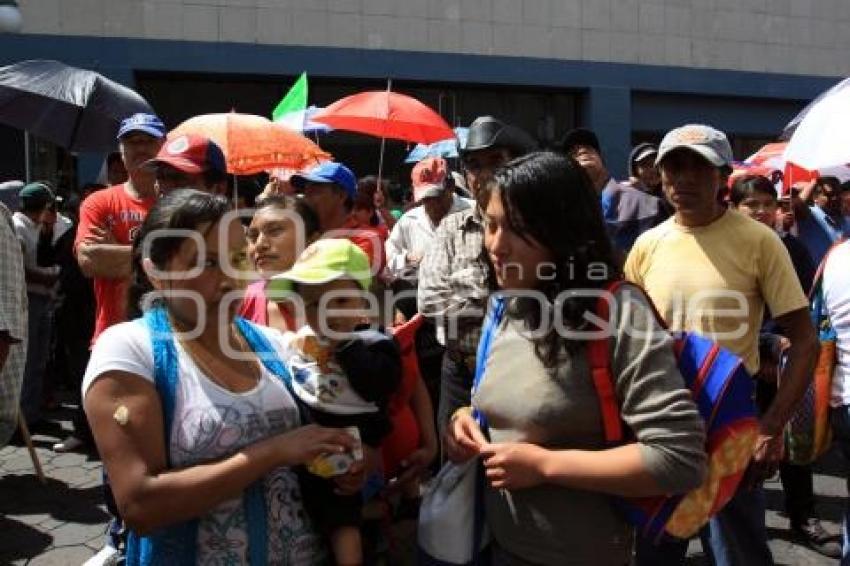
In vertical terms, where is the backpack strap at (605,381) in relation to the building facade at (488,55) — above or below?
below

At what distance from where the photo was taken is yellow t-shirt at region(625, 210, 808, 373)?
273cm

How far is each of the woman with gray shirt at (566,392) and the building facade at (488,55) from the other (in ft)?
43.6

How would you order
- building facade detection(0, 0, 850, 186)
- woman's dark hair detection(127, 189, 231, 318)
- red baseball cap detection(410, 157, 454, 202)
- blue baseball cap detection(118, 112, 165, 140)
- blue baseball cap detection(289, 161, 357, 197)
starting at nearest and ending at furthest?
woman's dark hair detection(127, 189, 231, 318), blue baseball cap detection(289, 161, 357, 197), blue baseball cap detection(118, 112, 165, 140), red baseball cap detection(410, 157, 454, 202), building facade detection(0, 0, 850, 186)

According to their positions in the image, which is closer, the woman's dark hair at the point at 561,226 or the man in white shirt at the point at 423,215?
the woman's dark hair at the point at 561,226

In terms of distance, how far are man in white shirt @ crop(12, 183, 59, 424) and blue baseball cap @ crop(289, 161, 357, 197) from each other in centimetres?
345

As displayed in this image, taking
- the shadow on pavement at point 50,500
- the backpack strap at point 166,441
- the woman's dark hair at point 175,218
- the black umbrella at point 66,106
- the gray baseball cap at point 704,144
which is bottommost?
the shadow on pavement at point 50,500

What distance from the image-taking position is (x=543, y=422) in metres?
1.72

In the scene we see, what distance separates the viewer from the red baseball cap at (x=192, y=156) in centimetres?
319

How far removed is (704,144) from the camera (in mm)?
2770

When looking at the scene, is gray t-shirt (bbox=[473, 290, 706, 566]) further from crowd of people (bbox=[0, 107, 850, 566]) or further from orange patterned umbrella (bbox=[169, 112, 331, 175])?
orange patterned umbrella (bbox=[169, 112, 331, 175])

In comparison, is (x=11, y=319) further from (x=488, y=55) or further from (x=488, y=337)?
(x=488, y=55)

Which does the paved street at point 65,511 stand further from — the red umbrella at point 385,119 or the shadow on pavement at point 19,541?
the red umbrella at point 385,119

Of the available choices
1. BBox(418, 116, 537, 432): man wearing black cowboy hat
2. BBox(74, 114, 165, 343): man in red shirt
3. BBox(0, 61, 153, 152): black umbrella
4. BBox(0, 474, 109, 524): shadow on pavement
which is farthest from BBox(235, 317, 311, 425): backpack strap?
BBox(0, 61, 153, 152): black umbrella

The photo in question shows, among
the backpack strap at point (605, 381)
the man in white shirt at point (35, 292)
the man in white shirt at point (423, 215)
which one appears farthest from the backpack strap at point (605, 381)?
the man in white shirt at point (35, 292)
